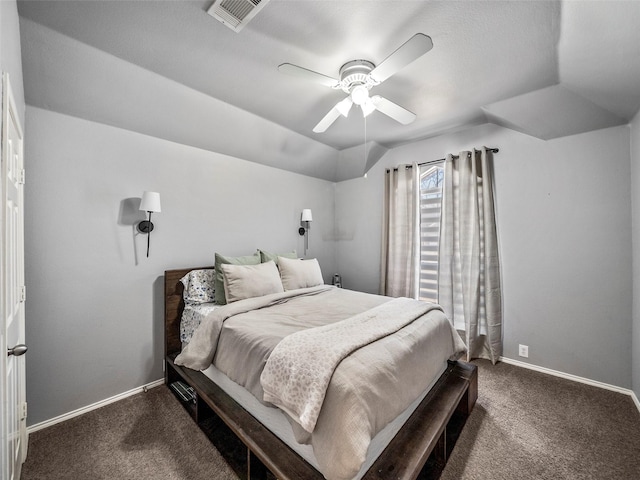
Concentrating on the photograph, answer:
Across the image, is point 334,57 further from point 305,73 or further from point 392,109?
point 392,109

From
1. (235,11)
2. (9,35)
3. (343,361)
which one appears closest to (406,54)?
(235,11)

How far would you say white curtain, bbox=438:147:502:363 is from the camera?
2.84m

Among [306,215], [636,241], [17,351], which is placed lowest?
[17,351]

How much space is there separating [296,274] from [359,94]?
1.81 meters

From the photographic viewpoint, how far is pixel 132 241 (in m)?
2.35

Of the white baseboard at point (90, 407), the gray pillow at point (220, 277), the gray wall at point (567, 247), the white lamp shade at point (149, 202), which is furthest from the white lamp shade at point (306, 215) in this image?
the white baseboard at point (90, 407)

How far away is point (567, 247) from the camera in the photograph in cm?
253

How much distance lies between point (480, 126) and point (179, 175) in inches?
131

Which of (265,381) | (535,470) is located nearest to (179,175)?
(265,381)

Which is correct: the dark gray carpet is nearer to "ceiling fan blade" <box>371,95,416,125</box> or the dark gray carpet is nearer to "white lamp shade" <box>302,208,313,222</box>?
"ceiling fan blade" <box>371,95,416,125</box>

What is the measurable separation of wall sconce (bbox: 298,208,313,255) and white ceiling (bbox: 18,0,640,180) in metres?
1.35

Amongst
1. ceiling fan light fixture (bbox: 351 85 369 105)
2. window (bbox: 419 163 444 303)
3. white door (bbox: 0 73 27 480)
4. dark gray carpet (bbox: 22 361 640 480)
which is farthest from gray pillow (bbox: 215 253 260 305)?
window (bbox: 419 163 444 303)

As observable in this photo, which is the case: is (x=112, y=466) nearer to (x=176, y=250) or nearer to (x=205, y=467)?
(x=205, y=467)

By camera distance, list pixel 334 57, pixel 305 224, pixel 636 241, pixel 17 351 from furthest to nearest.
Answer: pixel 305 224, pixel 636 241, pixel 334 57, pixel 17 351
